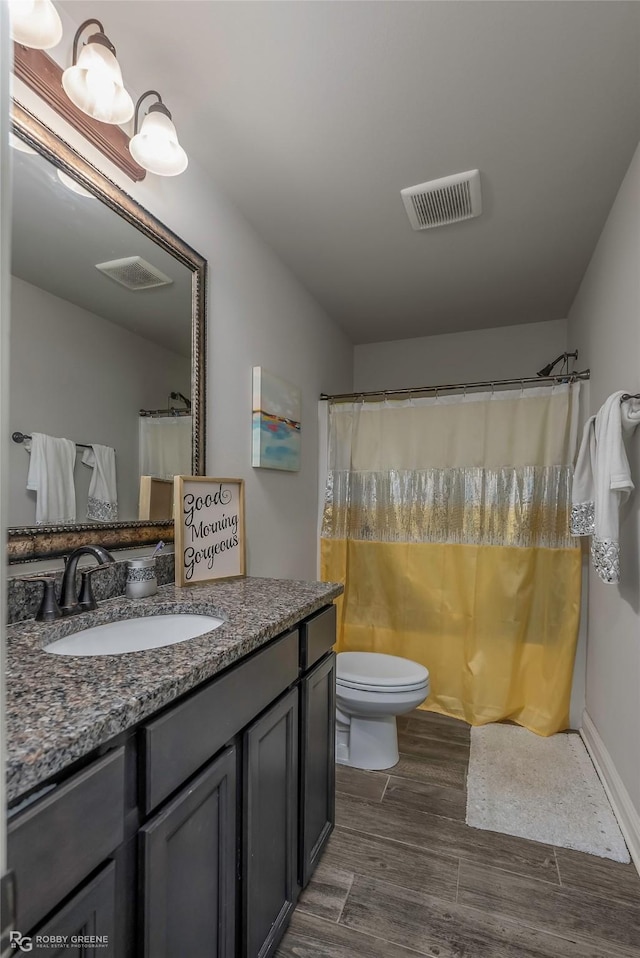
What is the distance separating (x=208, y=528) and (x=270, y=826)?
91 centimetres

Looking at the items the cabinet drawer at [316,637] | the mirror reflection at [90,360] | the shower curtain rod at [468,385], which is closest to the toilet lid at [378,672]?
the cabinet drawer at [316,637]

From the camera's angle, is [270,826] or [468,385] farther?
[468,385]

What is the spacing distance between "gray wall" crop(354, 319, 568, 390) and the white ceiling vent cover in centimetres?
140

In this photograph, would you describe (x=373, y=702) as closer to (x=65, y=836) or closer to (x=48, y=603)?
(x=48, y=603)

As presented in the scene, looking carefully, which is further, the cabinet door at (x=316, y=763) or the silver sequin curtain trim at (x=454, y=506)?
the silver sequin curtain trim at (x=454, y=506)

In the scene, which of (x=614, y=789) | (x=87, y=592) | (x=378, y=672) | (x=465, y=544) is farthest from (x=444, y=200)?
(x=614, y=789)

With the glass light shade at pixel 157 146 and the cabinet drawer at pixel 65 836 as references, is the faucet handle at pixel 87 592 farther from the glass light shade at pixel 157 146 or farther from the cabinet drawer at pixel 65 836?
the glass light shade at pixel 157 146

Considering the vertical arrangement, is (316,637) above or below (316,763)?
above

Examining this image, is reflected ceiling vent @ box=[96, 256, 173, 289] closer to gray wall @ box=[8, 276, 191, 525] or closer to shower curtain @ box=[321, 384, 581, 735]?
gray wall @ box=[8, 276, 191, 525]

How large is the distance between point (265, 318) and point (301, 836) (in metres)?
2.00

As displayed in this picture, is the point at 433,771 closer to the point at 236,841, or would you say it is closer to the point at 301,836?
the point at 301,836

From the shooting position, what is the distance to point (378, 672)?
2141 millimetres

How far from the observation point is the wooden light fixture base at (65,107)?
108cm

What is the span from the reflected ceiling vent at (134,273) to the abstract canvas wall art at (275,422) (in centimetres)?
63
